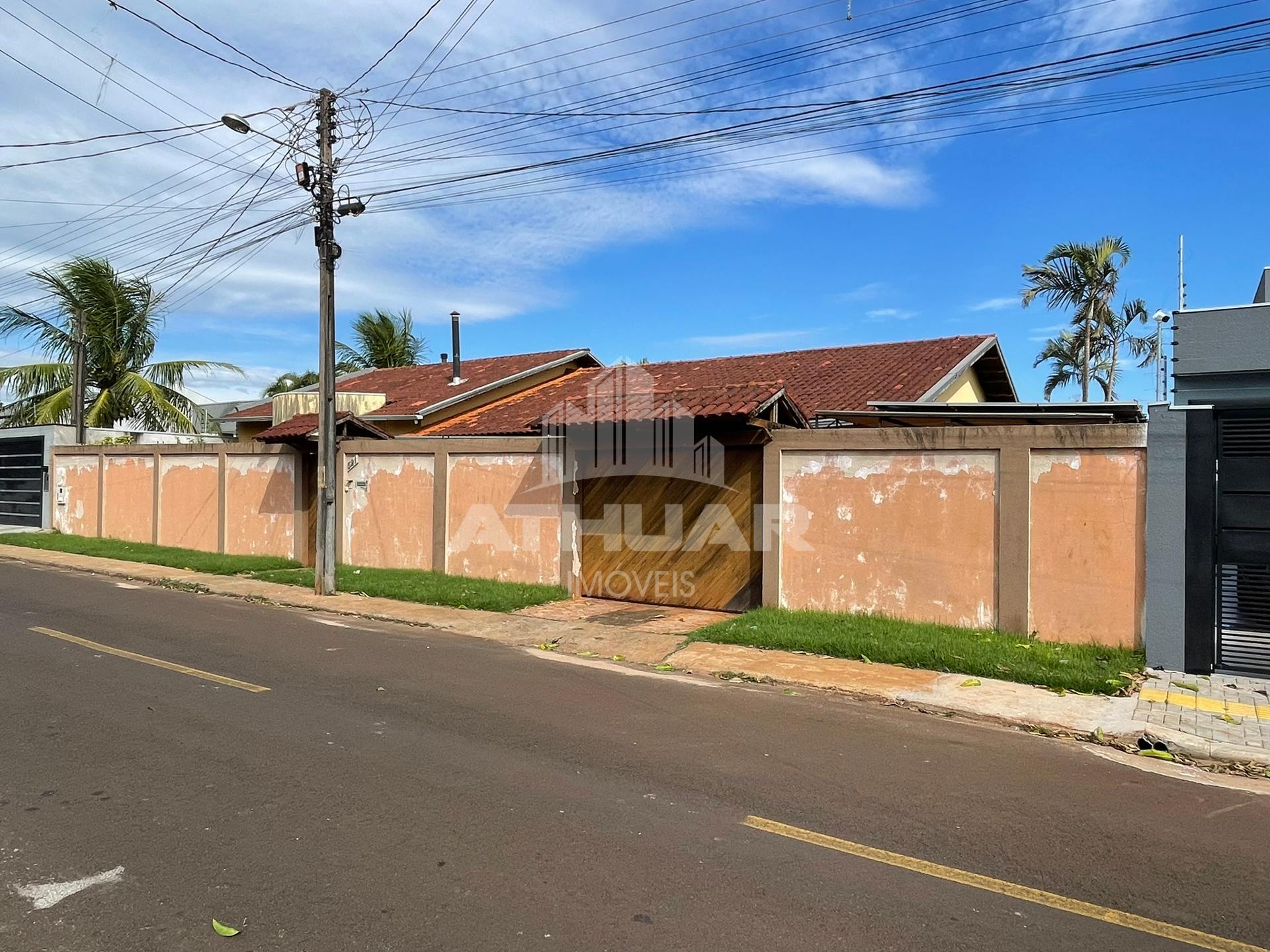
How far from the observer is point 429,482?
14711 millimetres

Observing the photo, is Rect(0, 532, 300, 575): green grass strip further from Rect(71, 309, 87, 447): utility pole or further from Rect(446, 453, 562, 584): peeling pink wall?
Rect(446, 453, 562, 584): peeling pink wall

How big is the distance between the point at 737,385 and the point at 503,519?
4.39 m

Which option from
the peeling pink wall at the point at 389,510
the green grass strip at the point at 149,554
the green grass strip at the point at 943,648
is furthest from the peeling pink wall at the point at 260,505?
the green grass strip at the point at 943,648

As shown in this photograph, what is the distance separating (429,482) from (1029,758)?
11.0 meters

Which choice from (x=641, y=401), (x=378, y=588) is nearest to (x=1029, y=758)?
(x=641, y=401)

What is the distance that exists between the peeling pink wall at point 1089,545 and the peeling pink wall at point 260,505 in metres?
13.8

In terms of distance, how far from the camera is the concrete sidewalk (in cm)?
653

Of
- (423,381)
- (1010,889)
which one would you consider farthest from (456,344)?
(1010,889)

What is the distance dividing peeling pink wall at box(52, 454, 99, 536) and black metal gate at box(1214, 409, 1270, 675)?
79.5 ft

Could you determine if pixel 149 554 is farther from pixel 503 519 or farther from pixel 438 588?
pixel 503 519

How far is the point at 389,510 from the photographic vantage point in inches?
604

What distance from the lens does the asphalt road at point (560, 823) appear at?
3447 mm

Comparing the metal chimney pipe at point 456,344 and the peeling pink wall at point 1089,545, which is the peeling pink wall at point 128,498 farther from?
the peeling pink wall at point 1089,545

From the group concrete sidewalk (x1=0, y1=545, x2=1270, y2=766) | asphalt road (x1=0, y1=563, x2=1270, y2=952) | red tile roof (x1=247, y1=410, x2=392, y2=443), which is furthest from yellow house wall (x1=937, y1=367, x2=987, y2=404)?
red tile roof (x1=247, y1=410, x2=392, y2=443)
